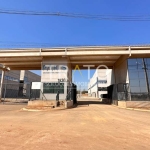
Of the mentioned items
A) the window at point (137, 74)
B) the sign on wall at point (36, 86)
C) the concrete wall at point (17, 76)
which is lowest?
the sign on wall at point (36, 86)

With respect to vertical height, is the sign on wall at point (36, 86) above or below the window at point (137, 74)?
below

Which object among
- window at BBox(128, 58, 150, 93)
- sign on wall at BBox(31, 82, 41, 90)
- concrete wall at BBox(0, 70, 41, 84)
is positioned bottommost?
sign on wall at BBox(31, 82, 41, 90)

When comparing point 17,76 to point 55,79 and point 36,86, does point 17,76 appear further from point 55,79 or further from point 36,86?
point 55,79

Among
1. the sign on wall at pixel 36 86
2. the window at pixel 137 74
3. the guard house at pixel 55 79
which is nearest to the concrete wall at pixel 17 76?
the guard house at pixel 55 79

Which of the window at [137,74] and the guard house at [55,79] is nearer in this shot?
the window at [137,74]

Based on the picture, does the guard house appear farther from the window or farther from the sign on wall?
the window

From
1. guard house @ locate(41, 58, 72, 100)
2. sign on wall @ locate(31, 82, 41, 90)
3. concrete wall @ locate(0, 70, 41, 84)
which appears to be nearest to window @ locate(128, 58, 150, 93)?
guard house @ locate(41, 58, 72, 100)

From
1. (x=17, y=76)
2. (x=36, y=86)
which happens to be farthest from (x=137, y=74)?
(x=17, y=76)

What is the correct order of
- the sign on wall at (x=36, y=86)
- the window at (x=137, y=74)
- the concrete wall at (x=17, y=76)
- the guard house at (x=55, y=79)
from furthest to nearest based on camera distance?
the concrete wall at (x=17, y=76) < the guard house at (x=55, y=79) < the sign on wall at (x=36, y=86) < the window at (x=137, y=74)

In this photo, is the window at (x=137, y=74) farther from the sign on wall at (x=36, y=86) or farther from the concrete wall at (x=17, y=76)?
the concrete wall at (x=17, y=76)

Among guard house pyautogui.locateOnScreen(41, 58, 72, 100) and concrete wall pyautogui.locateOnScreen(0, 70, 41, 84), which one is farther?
concrete wall pyautogui.locateOnScreen(0, 70, 41, 84)

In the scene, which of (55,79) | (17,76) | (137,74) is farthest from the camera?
(17,76)

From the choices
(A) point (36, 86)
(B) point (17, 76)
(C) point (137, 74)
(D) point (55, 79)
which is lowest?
(A) point (36, 86)

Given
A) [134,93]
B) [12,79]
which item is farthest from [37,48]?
[12,79]
